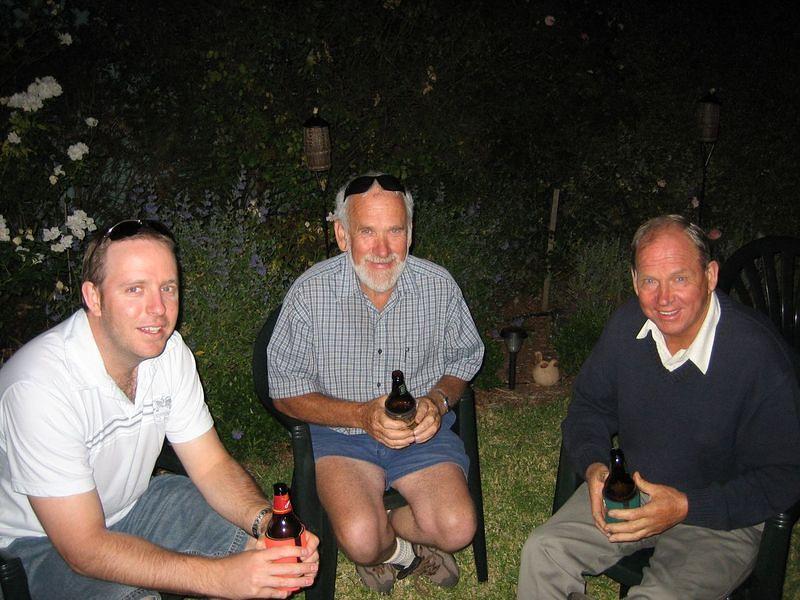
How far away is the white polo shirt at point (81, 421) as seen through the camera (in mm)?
2019

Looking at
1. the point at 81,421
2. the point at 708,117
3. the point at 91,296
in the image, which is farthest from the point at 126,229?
→ the point at 708,117

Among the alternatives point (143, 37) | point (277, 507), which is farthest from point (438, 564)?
point (143, 37)

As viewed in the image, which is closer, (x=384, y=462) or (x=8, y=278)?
(x=384, y=462)

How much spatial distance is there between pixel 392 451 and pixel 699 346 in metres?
1.37

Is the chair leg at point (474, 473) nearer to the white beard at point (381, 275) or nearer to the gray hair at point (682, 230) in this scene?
the white beard at point (381, 275)

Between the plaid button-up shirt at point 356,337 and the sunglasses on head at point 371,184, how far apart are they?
0.33 m

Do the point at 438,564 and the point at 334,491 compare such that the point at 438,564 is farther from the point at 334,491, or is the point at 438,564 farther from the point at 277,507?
the point at 277,507

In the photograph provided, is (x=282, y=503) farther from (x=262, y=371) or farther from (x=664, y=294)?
(x=664, y=294)

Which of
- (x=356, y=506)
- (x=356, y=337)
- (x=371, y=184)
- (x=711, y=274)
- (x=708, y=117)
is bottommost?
(x=356, y=506)

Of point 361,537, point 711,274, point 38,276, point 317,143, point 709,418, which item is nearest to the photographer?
point 709,418

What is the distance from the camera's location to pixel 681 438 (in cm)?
248

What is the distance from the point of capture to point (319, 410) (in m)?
2.99

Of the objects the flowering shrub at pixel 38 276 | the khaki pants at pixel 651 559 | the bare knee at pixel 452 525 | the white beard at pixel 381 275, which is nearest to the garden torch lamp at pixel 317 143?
the flowering shrub at pixel 38 276

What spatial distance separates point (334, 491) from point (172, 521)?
2.14 feet
